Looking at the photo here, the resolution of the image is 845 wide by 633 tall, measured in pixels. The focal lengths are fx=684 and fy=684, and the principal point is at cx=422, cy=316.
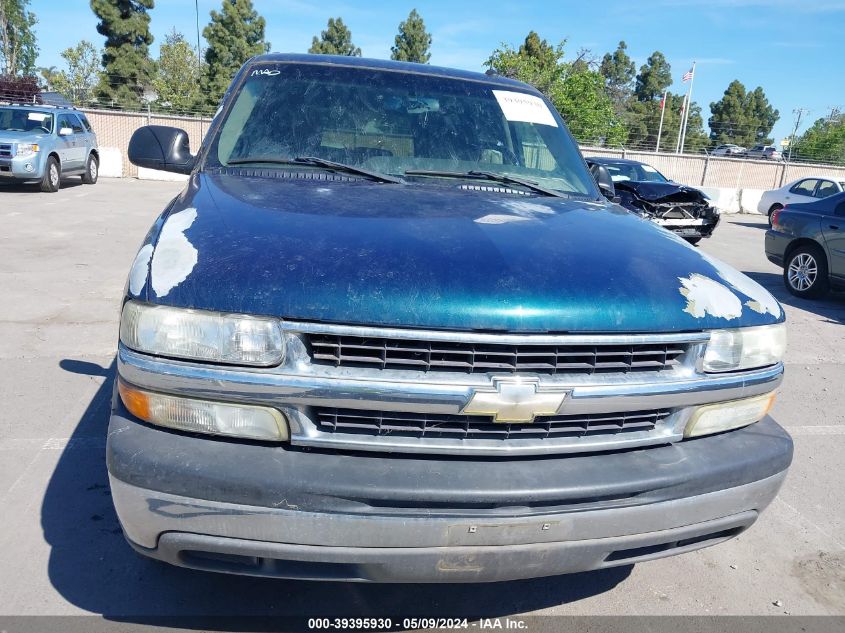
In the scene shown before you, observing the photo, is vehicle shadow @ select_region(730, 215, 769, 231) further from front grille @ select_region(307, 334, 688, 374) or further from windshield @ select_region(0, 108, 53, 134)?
front grille @ select_region(307, 334, 688, 374)

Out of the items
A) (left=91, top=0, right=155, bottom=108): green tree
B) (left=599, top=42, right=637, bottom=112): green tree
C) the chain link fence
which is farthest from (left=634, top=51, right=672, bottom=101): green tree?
(left=91, top=0, right=155, bottom=108): green tree

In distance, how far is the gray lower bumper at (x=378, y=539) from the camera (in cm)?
189

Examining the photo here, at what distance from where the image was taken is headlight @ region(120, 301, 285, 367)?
1916 millimetres

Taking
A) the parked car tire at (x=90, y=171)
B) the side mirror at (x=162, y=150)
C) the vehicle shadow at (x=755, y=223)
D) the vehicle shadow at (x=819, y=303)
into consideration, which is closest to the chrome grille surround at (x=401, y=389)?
the side mirror at (x=162, y=150)

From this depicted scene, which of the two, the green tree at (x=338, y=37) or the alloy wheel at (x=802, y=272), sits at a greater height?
the green tree at (x=338, y=37)

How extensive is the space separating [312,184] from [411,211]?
1.75 feet

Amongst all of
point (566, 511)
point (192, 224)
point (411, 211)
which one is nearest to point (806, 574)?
point (566, 511)

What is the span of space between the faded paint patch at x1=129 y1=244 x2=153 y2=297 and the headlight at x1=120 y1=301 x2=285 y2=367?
0.08 meters

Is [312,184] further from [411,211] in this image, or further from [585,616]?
[585,616]

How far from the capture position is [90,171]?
57.9 ft

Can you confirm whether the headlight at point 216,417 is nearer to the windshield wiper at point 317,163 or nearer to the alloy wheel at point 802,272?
the windshield wiper at point 317,163

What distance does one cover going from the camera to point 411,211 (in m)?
2.50

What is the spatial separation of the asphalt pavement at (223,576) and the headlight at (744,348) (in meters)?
1.05

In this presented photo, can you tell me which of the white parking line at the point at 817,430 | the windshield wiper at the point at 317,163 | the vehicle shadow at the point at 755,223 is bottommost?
the vehicle shadow at the point at 755,223
